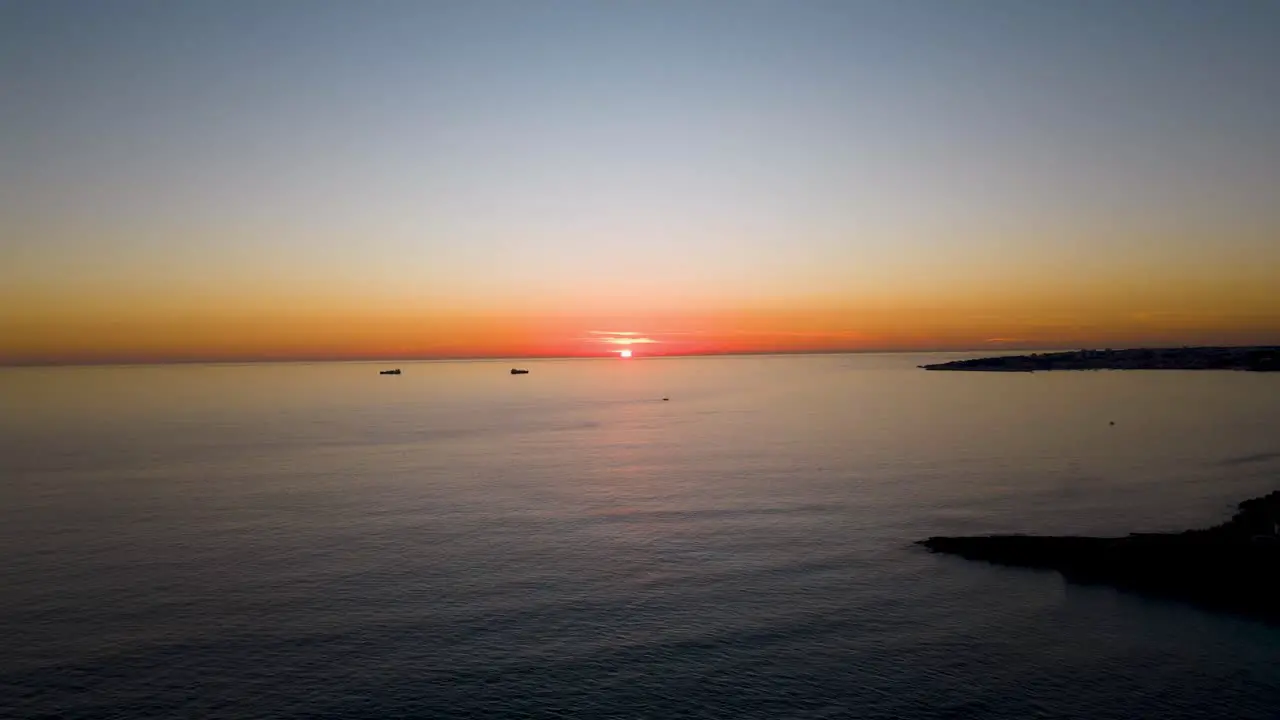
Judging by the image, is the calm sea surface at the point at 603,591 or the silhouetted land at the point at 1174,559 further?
the silhouetted land at the point at 1174,559

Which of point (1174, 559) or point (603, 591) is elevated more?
point (1174, 559)

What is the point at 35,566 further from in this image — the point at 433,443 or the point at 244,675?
the point at 433,443

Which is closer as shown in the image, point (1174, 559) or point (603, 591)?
point (603, 591)

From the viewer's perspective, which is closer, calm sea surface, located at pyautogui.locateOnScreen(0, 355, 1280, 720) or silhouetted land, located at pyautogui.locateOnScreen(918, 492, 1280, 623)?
calm sea surface, located at pyautogui.locateOnScreen(0, 355, 1280, 720)
